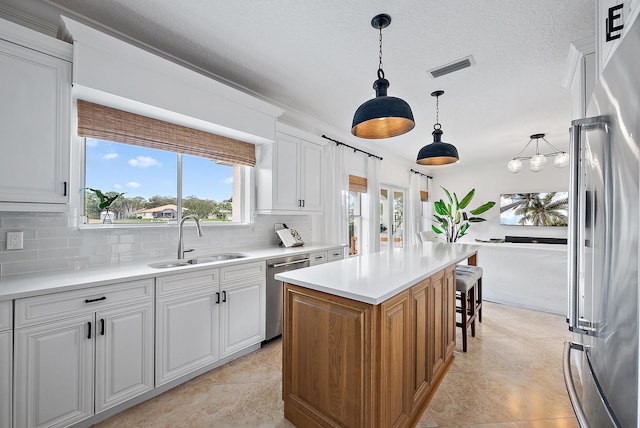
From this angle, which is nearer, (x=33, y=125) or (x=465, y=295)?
(x=33, y=125)

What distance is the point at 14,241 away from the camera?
1.72 meters

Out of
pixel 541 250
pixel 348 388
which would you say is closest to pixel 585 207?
pixel 348 388

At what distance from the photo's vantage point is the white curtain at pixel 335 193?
159 inches

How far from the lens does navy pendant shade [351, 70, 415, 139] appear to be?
5.36ft

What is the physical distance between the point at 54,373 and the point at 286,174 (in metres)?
2.42

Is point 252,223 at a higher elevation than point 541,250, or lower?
higher

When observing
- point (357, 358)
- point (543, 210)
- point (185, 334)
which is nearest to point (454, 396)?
point (357, 358)

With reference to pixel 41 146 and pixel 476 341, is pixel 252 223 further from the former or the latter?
pixel 476 341

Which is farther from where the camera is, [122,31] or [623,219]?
[122,31]

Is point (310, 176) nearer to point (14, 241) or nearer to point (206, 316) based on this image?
point (206, 316)

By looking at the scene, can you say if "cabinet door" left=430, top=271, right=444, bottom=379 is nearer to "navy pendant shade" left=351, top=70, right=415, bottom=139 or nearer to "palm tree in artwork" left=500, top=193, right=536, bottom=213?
"navy pendant shade" left=351, top=70, right=415, bottom=139

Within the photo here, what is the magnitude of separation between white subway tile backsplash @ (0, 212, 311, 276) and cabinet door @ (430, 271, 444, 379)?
2.08m

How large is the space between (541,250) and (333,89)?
353cm

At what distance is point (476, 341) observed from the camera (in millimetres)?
2887
